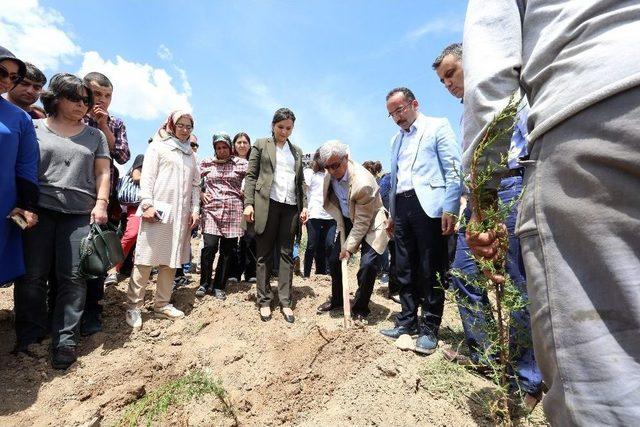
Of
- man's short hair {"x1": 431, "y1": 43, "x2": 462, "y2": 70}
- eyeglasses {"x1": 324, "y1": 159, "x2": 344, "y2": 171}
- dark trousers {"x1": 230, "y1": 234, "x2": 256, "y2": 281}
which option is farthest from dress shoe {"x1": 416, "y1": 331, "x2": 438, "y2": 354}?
dark trousers {"x1": 230, "y1": 234, "x2": 256, "y2": 281}

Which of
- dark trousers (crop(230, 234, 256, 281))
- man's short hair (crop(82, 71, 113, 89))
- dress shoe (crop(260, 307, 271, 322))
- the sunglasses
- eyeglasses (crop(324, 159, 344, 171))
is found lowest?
dress shoe (crop(260, 307, 271, 322))

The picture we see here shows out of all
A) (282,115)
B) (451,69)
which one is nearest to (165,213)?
(282,115)

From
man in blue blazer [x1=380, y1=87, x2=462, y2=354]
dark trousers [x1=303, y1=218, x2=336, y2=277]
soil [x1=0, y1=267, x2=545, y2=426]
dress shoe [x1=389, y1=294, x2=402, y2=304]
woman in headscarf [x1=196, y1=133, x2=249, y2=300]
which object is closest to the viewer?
soil [x1=0, y1=267, x2=545, y2=426]

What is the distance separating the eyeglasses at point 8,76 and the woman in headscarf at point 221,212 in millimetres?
2278

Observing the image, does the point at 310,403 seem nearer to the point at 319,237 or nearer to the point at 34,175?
the point at 34,175

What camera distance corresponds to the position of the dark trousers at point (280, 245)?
4.09 metres

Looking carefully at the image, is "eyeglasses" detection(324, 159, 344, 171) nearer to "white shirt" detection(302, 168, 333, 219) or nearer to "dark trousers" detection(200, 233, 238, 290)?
"dark trousers" detection(200, 233, 238, 290)

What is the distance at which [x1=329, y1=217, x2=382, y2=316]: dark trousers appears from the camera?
3857mm

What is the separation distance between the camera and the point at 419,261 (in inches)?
133

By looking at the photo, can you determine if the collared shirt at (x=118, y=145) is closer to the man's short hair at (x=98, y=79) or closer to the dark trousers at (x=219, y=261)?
the man's short hair at (x=98, y=79)

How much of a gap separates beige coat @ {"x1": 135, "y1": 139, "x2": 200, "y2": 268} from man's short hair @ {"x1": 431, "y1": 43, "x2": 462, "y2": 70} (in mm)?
2678

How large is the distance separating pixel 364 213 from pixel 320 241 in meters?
2.39

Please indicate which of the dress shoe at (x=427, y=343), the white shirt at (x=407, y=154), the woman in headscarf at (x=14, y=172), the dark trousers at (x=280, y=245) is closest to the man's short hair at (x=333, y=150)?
the white shirt at (x=407, y=154)

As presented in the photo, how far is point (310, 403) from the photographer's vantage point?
8.05ft
